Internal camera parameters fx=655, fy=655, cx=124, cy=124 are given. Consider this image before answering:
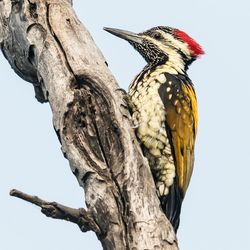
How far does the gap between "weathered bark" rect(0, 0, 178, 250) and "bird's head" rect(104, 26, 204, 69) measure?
1129mm

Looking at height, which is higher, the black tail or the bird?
the bird

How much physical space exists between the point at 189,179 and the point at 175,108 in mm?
615

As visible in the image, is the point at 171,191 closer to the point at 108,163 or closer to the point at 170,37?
the point at 108,163

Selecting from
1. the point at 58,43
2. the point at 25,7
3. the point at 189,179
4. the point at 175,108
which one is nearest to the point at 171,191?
the point at 189,179

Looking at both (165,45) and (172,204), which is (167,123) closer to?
(172,204)

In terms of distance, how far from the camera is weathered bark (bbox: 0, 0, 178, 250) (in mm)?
4039

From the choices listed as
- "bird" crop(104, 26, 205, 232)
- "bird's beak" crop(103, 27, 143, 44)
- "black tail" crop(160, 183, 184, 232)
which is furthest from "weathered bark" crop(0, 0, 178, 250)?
"bird's beak" crop(103, 27, 143, 44)

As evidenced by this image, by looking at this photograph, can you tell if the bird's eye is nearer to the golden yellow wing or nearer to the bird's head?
the bird's head

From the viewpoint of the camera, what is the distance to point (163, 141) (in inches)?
214

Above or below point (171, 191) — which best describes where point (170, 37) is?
above

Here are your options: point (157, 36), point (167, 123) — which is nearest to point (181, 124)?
point (167, 123)

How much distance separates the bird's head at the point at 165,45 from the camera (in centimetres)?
621

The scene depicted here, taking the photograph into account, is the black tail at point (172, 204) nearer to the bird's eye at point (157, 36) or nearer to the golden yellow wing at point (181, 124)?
the golden yellow wing at point (181, 124)

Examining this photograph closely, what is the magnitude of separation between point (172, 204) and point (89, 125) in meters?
1.13
